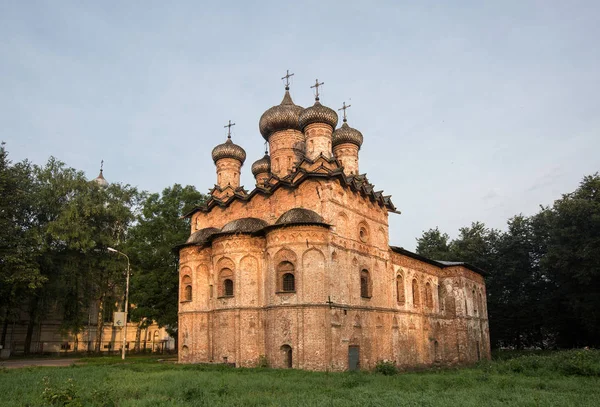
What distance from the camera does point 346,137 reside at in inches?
1174

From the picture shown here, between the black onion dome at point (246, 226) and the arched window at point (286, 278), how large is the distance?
7.68 feet

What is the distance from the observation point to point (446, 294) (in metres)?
33.8

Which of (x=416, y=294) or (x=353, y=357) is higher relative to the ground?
(x=416, y=294)

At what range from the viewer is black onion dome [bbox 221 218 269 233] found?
75.3ft

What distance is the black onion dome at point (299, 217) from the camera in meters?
21.2

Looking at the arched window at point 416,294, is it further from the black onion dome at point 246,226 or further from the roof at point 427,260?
the black onion dome at point 246,226

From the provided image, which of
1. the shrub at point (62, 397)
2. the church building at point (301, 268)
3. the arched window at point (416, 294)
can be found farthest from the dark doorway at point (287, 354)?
the arched window at point (416, 294)

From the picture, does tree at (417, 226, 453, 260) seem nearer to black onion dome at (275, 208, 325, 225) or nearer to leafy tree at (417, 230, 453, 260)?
leafy tree at (417, 230, 453, 260)

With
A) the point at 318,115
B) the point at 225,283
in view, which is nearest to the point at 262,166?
the point at 318,115

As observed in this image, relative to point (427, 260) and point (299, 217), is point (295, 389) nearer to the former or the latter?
point (299, 217)

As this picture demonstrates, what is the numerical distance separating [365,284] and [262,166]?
1149 centimetres

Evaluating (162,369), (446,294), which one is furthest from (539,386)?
(446,294)

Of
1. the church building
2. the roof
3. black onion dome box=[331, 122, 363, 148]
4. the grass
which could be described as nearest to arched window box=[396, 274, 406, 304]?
the church building

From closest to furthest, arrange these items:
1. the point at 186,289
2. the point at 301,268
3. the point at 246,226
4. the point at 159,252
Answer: the point at 301,268 → the point at 246,226 → the point at 186,289 → the point at 159,252
